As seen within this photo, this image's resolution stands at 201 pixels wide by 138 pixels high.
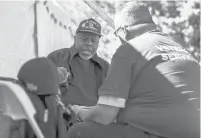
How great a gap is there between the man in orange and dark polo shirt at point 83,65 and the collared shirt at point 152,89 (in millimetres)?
926

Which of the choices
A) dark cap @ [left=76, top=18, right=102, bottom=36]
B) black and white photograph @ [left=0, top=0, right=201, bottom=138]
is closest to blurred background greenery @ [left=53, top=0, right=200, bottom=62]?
dark cap @ [left=76, top=18, right=102, bottom=36]

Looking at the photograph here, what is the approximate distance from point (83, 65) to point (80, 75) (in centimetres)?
12

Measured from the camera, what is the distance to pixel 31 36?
3.80 meters

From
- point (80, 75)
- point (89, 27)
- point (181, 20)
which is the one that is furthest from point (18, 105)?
point (181, 20)

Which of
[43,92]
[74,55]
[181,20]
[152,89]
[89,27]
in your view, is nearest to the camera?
[43,92]

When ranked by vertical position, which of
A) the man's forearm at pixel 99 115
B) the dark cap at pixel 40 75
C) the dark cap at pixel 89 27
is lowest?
the man's forearm at pixel 99 115

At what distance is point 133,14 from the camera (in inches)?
109

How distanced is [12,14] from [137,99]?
1.48 metres

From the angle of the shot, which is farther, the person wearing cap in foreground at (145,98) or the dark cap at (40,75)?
the person wearing cap in foreground at (145,98)

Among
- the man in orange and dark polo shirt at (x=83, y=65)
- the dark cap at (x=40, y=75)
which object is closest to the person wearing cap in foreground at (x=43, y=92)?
the dark cap at (x=40, y=75)

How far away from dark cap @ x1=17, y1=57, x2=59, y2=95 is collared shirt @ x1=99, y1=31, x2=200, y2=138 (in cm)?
48

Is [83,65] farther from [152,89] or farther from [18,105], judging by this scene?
[18,105]

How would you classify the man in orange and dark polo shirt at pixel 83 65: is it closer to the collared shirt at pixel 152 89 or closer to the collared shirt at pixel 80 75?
the collared shirt at pixel 80 75

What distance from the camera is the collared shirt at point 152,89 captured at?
2584mm
